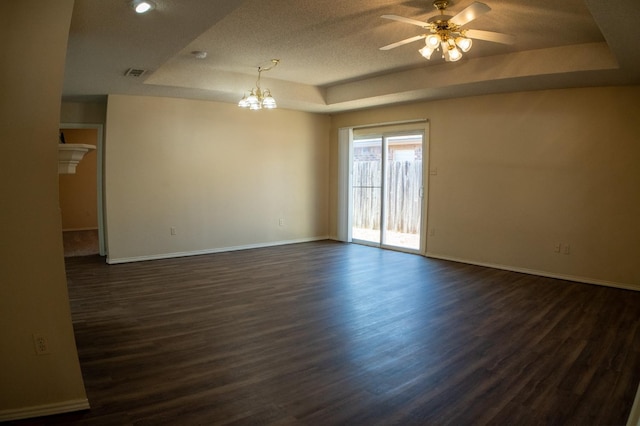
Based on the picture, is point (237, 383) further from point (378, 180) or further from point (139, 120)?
point (378, 180)

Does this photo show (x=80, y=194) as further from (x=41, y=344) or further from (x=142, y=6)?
(x=41, y=344)

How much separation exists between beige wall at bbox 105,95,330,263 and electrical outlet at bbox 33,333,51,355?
4.00 meters

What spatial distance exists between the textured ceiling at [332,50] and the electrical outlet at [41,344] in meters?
2.13

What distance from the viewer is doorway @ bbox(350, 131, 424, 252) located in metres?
6.86

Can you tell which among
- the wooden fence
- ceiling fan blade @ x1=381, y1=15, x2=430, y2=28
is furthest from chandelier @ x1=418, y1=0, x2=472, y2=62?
the wooden fence

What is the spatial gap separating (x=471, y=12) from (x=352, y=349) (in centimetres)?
263

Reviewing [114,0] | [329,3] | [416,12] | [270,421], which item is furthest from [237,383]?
[416,12]

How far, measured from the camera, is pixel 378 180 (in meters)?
7.48

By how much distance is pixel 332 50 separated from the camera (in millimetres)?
4605

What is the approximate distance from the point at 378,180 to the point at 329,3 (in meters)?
4.47

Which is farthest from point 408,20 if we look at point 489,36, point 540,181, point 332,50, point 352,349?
point 540,181

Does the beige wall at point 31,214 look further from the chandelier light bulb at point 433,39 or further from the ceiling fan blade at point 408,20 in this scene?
the chandelier light bulb at point 433,39

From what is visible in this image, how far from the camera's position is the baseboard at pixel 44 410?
2.16 meters

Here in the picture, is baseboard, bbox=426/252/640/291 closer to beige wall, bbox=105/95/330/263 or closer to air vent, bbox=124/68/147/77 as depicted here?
beige wall, bbox=105/95/330/263
